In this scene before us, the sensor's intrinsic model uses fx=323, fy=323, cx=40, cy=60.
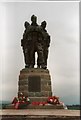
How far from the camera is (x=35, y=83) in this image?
1131cm

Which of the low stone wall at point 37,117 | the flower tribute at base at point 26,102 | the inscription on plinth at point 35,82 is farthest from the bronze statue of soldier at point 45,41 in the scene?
the low stone wall at point 37,117

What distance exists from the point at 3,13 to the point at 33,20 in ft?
12.5

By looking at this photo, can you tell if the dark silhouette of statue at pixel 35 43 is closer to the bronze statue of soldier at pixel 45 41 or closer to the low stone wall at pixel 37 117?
the bronze statue of soldier at pixel 45 41

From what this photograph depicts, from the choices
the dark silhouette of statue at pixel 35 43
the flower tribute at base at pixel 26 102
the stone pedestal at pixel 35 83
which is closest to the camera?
the flower tribute at base at pixel 26 102

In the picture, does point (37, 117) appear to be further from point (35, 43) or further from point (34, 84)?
point (35, 43)

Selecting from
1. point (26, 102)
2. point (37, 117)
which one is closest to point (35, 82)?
point (26, 102)

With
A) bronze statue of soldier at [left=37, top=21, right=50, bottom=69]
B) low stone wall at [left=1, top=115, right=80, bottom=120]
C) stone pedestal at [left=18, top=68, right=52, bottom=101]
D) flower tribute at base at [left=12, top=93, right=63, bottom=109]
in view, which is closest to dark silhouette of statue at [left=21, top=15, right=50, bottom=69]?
bronze statue of soldier at [left=37, top=21, right=50, bottom=69]

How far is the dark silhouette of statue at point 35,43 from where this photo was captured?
1188 cm

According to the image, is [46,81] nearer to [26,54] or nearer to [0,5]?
[26,54]

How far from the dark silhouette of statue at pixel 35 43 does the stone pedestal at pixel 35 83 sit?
0.47m

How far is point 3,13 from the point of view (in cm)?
802

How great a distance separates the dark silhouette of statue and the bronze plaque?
0.72 metres

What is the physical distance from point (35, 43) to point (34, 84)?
5.26ft

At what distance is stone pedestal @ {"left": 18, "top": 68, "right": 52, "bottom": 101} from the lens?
11.3 m
